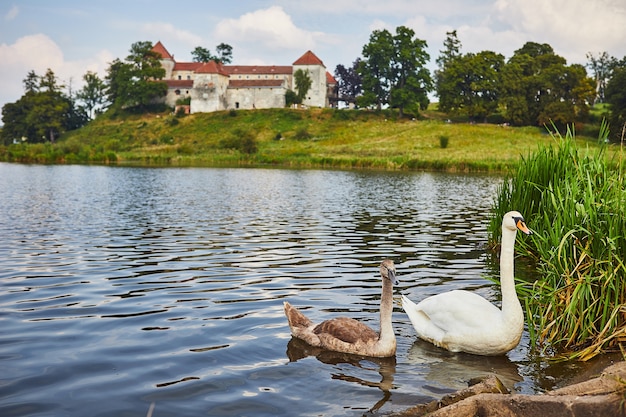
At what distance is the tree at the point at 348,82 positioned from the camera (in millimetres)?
154000

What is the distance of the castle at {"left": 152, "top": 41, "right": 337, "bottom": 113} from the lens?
133 meters

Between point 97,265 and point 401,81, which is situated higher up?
point 401,81

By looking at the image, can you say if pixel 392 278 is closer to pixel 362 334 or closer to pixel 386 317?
pixel 386 317

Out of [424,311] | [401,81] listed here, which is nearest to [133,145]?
[401,81]

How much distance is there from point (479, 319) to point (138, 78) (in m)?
136

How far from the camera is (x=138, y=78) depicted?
134250 millimetres

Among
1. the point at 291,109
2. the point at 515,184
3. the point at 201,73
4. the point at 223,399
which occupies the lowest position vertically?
the point at 223,399

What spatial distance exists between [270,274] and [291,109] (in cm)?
11552

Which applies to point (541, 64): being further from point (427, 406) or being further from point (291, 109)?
point (427, 406)

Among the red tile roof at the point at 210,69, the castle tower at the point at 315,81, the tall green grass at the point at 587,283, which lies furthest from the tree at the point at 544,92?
the tall green grass at the point at 587,283

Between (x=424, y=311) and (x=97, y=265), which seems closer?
(x=424, y=311)

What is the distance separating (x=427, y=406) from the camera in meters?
5.66

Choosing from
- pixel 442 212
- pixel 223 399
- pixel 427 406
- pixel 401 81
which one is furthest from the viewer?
pixel 401 81

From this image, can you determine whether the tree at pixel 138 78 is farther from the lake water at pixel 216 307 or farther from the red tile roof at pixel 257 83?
the lake water at pixel 216 307
